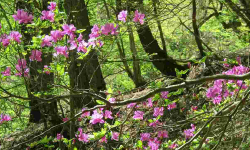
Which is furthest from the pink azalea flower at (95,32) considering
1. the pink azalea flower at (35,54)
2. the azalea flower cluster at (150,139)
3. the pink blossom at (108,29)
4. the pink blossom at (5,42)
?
the azalea flower cluster at (150,139)

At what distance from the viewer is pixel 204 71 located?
596cm

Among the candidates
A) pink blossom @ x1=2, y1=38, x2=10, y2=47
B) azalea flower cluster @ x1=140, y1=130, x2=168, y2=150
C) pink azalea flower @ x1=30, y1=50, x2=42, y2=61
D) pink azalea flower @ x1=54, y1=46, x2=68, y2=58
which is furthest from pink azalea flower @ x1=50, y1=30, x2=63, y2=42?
azalea flower cluster @ x1=140, y1=130, x2=168, y2=150

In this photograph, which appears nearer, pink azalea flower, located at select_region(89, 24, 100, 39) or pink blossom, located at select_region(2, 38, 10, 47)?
pink blossom, located at select_region(2, 38, 10, 47)

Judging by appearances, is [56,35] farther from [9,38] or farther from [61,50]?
[9,38]

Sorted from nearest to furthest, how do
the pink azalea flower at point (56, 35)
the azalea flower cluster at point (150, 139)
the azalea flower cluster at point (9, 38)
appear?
the azalea flower cluster at point (9, 38), the pink azalea flower at point (56, 35), the azalea flower cluster at point (150, 139)

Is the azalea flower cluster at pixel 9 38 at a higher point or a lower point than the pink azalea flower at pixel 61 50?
higher

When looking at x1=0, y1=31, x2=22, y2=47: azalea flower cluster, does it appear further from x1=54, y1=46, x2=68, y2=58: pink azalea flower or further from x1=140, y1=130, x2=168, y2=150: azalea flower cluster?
x1=140, y1=130, x2=168, y2=150: azalea flower cluster

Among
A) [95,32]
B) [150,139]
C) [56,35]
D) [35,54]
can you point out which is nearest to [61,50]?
[56,35]

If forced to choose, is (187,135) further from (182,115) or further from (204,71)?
(204,71)

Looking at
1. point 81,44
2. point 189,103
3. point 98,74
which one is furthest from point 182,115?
point 81,44

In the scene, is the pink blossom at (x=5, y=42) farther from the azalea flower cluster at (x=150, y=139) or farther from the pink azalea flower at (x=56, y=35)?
the azalea flower cluster at (x=150, y=139)

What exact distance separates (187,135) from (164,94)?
4.15 feet

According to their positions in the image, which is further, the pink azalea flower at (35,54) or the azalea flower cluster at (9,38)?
the pink azalea flower at (35,54)

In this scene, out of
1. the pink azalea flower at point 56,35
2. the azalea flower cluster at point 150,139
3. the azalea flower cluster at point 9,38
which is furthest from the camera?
the azalea flower cluster at point 150,139
